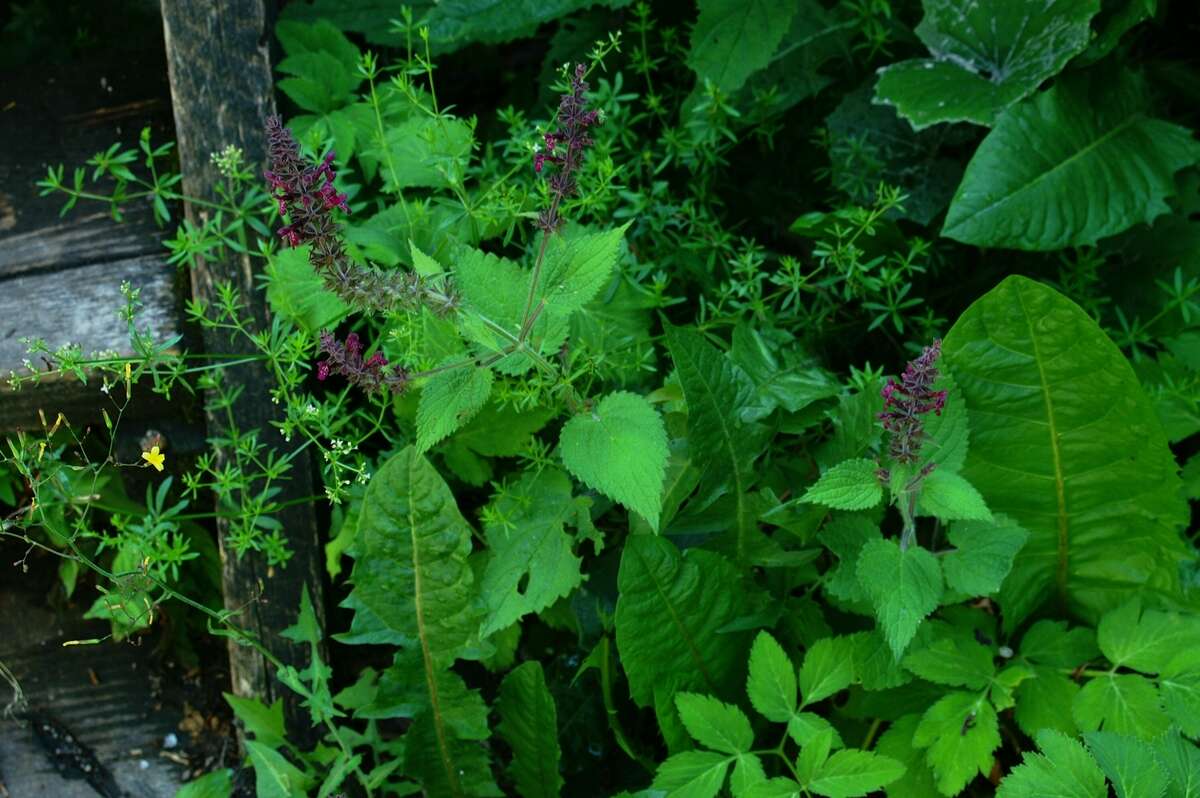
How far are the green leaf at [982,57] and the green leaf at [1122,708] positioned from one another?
1.20 m

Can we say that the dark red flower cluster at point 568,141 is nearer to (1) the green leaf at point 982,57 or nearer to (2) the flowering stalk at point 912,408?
(2) the flowering stalk at point 912,408

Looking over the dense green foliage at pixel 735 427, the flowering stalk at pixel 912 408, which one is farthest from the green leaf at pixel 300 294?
the flowering stalk at pixel 912 408

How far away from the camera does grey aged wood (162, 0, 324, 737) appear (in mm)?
2457

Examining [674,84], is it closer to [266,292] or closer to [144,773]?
[266,292]

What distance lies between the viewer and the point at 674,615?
2184 mm

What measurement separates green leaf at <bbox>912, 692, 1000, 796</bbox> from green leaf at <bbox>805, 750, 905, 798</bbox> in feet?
0.52

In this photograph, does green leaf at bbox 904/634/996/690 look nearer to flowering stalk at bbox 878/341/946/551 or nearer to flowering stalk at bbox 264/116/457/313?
flowering stalk at bbox 878/341/946/551

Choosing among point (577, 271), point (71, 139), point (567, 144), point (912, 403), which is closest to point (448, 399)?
point (577, 271)

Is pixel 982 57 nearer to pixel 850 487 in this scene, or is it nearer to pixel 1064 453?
pixel 1064 453

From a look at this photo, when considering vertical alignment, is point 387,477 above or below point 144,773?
above

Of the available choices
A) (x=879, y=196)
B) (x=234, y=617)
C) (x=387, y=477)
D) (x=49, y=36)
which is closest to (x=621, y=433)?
(x=387, y=477)

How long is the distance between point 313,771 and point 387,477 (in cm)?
70

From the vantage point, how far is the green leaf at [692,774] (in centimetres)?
200

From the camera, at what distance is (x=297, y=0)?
2.83 meters
